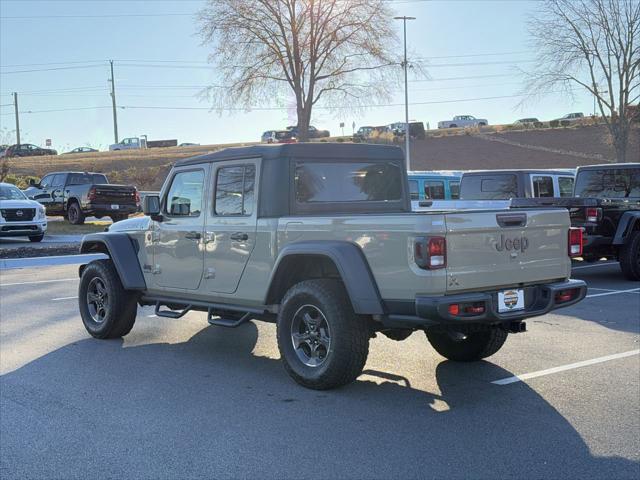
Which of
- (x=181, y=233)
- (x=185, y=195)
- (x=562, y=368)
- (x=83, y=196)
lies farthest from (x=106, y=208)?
(x=562, y=368)

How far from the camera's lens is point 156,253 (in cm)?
740

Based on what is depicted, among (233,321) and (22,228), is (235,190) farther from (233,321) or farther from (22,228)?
(22,228)

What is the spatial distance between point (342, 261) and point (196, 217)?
2132mm

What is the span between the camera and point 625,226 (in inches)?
459

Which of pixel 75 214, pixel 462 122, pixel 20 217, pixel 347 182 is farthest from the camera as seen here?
pixel 462 122

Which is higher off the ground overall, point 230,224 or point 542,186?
point 542,186

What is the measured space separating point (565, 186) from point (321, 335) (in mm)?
11190

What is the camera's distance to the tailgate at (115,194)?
23281 mm

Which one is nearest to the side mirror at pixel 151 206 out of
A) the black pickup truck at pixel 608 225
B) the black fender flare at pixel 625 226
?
the black pickup truck at pixel 608 225

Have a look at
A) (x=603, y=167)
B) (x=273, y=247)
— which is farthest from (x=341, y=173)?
(x=603, y=167)

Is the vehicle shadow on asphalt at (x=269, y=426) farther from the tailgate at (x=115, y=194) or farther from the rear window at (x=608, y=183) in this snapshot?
the tailgate at (x=115, y=194)

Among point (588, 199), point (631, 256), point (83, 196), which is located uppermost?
point (83, 196)

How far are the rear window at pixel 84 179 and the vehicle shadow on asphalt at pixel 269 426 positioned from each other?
1902cm

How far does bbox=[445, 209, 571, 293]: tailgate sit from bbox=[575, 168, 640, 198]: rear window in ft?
24.7
